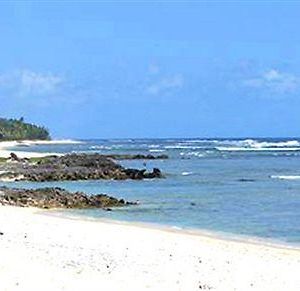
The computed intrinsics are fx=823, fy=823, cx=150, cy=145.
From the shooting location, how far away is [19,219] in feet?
90.3

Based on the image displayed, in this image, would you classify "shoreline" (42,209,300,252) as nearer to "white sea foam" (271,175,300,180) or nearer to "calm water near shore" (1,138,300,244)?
"calm water near shore" (1,138,300,244)

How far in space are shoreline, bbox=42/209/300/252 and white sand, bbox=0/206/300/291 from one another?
72 centimetres

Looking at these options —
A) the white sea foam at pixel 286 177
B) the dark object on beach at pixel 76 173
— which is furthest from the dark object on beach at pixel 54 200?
the white sea foam at pixel 286 177

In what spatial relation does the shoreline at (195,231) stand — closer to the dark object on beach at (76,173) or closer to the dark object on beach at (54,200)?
the dark object on beach at (54,200)

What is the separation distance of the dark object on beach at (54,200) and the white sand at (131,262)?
425 inches

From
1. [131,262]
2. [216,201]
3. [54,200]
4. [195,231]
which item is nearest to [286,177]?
[216,201]

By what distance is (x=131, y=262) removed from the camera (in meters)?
18.7

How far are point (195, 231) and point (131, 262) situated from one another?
404 inches

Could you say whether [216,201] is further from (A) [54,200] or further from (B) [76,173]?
(B) [76,173]

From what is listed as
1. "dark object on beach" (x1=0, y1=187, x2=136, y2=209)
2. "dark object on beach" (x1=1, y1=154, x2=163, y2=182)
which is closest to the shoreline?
"dark object on beach" (x1=0, y1=187, x2=136, y2=209)

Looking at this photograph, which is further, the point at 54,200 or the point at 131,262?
the point at 54,200

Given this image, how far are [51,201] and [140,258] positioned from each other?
60.9 ft

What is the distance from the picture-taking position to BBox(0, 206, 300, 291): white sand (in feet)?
53.0

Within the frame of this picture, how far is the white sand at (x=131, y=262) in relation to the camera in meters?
16.1
